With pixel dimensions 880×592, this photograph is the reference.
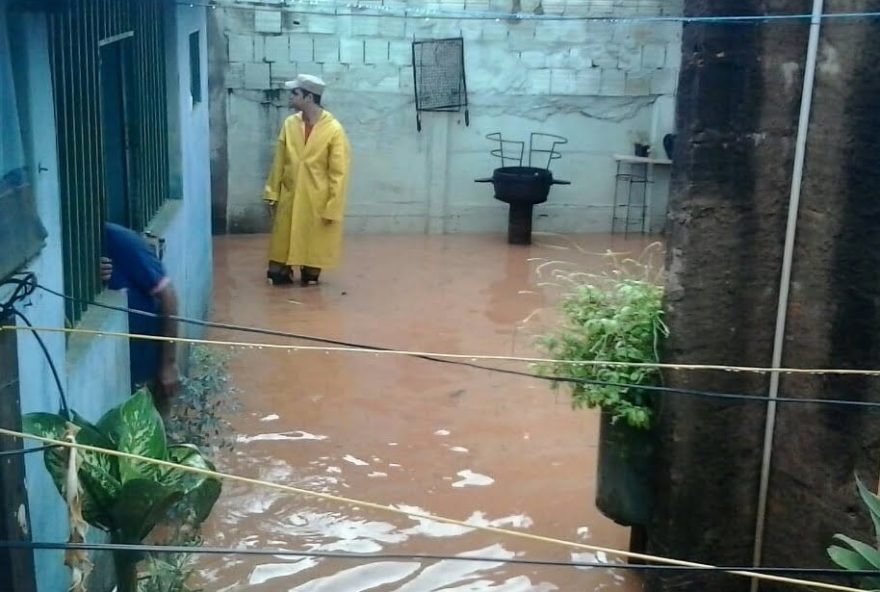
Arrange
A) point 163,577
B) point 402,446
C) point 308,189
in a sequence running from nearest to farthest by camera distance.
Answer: point 163,577
point 402,446
point 308,189

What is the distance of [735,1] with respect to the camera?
380 centimetres

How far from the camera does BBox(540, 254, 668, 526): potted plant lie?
4164 mm

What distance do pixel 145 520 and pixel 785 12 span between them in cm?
272

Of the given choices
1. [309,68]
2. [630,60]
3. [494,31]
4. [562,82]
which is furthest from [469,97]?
[630,60]

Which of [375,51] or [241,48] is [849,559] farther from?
[241,48]

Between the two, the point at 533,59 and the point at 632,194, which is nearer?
the point at 533,59

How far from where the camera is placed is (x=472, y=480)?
5.52m

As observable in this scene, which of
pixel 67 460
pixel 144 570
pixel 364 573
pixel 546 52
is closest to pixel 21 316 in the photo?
pixel 67 460

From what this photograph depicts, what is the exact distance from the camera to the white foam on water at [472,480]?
17.9 ft

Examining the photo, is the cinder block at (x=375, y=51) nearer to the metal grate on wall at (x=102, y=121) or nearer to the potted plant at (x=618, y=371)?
the metal grate on wall at (x=102, y=121)

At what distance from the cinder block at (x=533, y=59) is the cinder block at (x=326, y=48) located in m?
2.00

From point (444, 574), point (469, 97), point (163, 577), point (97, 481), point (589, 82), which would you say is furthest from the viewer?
point (589, 82)

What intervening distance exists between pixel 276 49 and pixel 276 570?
25.0ft

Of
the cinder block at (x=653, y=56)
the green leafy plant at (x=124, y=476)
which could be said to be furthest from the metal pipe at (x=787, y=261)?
the cinder block at (x=653, y=56)
